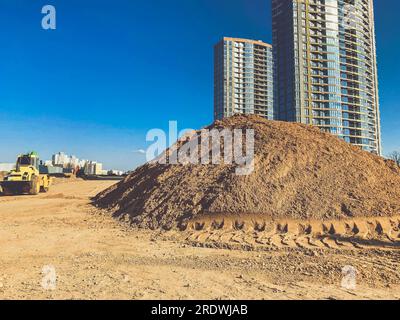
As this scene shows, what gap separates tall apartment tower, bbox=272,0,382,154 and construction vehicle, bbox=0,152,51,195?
6391cm

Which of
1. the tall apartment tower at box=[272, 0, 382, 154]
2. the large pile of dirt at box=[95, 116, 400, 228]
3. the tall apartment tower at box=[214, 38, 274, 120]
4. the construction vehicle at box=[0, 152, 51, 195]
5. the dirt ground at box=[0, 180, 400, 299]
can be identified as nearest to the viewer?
the dirt ground at box=[0, 180, 400, 299]

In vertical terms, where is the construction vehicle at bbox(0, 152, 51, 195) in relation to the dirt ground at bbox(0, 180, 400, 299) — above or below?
above

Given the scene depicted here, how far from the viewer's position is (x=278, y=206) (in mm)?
10555

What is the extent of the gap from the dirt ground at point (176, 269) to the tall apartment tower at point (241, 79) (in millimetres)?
91940

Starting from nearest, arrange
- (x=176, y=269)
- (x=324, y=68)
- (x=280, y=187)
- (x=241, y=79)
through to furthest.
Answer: (x=176, y=269)
(x=280, y=187)
(x=324, y=68)
(x=241, y=79)

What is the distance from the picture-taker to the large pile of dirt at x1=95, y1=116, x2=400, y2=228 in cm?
1058

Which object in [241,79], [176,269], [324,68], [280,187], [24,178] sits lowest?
[176,269]

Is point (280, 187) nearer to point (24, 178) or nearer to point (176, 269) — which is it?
point (176, 269)

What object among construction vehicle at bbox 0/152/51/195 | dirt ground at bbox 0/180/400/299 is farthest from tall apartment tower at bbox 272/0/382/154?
dirt ground at bbox 0/180/400/299

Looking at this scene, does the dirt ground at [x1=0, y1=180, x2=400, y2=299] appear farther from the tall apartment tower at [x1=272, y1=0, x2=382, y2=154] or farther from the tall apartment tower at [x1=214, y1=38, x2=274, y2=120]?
the tall apartment tower at [x1=214, y1=38, x2=274, y2=120]

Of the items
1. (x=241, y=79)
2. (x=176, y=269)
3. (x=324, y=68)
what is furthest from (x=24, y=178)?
(x=241, y=79)

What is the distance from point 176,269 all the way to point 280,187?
20.4ft

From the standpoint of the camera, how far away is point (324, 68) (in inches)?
2990

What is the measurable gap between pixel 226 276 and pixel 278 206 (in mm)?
5027
